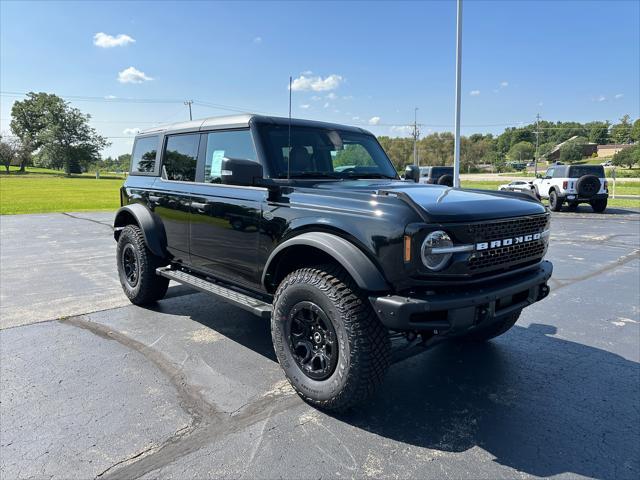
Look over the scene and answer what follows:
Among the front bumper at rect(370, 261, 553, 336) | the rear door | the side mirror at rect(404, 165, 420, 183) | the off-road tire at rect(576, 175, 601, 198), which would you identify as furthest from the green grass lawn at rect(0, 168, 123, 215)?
the off-road tire at rect(576, 175, 601, 198)

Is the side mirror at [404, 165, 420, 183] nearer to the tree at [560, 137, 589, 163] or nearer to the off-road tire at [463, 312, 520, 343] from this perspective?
the off-road tire at [463, 312, 520, 343]

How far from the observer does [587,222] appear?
13992mm

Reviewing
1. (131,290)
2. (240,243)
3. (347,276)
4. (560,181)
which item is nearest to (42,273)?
(131,290)

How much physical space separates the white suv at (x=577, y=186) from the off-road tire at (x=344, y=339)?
56.1 ft

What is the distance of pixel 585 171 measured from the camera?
1738 centimetres

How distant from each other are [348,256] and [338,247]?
0.33 feet

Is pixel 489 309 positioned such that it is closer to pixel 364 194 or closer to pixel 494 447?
pixel 494 447

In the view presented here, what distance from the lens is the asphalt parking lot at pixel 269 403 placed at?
2.34 metres

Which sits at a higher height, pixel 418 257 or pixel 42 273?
pixel 418 257

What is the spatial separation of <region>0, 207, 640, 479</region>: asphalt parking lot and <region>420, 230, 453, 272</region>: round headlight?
102cm

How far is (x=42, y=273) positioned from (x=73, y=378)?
13.7 feet

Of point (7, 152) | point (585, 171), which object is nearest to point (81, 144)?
point (7, 152)

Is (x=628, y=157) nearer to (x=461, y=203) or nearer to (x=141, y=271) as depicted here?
(x=461, y=203)

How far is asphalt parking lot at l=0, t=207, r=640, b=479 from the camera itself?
2.34 meters
